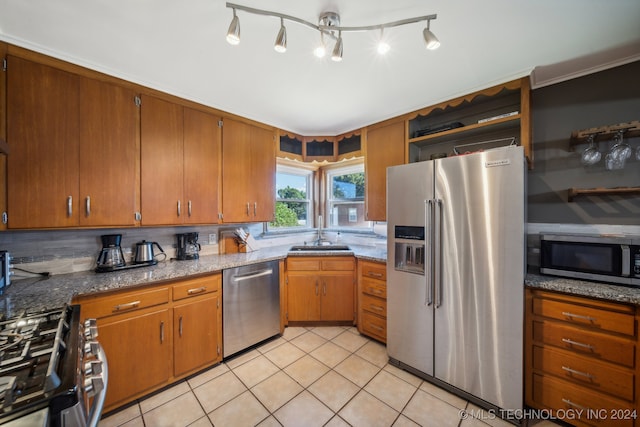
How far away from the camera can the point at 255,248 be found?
115 inches

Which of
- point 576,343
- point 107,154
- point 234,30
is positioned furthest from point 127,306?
point 576,343

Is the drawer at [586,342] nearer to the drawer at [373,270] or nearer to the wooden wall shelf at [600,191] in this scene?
the wooden wall shelf at [600,191]

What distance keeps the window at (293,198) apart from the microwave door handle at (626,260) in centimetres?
305

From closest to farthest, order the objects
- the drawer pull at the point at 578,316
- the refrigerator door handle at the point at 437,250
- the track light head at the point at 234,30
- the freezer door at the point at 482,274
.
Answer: the track light head at the point at 234,30 → the drawer pull at the point at 578,316 → the freezer door at the point at 482,274 → the refrigerator door handle at the point at 437,250

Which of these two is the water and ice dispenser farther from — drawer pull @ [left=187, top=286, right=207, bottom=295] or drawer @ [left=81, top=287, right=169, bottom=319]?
drawer @ [left=81, top=287, right=169, bottom=319]

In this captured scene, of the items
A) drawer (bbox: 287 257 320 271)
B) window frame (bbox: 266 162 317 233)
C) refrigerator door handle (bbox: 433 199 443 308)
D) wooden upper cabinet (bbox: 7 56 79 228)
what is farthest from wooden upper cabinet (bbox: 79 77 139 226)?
refrigerator door handle (bbox: 433 199 443 308)

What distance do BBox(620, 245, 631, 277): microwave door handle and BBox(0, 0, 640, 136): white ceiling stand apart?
4.34 ft

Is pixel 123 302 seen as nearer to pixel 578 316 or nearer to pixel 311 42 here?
pixel 311 42

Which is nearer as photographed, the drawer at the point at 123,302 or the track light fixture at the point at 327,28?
the track light fixture at the point at 327,28

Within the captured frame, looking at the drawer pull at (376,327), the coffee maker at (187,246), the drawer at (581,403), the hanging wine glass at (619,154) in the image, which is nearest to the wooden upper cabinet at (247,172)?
the coffee maker at (187,246)

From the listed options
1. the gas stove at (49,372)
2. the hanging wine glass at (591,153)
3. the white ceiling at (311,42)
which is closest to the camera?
the gas stove at (49,372)

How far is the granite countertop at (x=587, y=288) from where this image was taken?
51.9 inches

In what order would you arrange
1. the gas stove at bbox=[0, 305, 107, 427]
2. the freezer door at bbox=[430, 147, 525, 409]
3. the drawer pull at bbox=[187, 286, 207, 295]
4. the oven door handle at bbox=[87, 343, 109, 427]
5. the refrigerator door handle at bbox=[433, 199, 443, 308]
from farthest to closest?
the drawer pull at bbox=[187, 286, 207, 295], the refrigerator door handle at bbox=[433, 199, 443, 308], the freezer door at bbox=[430, 147, 525, 409], the oven door handle at bbox=[87, 343, 109, 427], the gas stove at bbox=[0, 305, 107, 427]

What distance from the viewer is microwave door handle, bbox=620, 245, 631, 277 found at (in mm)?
1430
